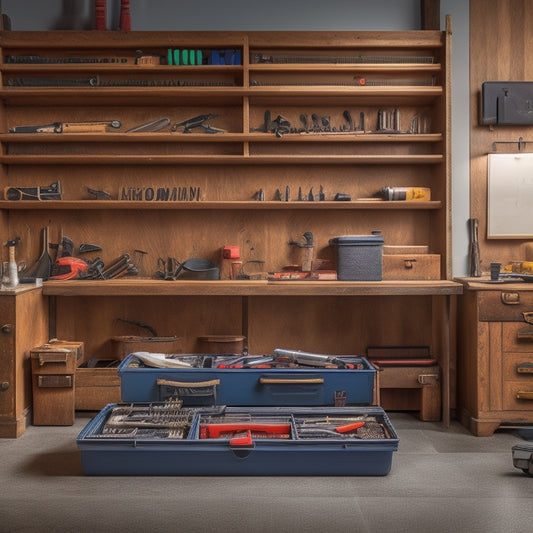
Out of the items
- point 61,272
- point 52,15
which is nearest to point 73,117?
point 52,15

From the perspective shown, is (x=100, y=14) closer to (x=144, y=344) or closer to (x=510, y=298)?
(x=144, y=344)

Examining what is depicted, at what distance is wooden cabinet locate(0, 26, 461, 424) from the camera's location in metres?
4.63

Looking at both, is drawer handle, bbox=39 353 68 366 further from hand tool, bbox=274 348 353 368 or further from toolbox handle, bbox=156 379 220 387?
hand tool, bbox=274 348 353 368

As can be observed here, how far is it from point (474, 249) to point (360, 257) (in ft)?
2.92

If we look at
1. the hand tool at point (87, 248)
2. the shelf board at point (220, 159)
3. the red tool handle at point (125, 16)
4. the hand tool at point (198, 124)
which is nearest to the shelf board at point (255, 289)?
the hand tool at point (87, 248)

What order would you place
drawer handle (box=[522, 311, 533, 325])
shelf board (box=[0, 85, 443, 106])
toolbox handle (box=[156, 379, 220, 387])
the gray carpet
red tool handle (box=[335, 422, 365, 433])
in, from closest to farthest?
1. the gray carpet
2. red tool handle (box=[335, 422, 365, 433])
3. toolbox handle (box=[156, 379, 220, 387])
4. drawer handle (box=[522, 311, 533, 325])
5. shelf board (box=[0, 85, 443, 106])

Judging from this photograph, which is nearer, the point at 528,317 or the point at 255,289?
the point at 528,317

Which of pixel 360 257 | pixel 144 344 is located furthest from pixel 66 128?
pixel 360 257

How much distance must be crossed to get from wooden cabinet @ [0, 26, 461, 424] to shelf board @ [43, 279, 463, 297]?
402 mm

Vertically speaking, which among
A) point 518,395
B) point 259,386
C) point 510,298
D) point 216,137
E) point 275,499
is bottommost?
point 275,499

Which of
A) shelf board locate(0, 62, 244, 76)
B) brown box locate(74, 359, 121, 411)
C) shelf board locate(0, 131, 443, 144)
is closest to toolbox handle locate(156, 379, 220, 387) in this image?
brown box locate(74, 359, 121, 411)

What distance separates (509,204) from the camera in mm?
4660

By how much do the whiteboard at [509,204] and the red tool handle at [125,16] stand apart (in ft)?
9.36

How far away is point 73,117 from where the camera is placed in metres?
4.76
